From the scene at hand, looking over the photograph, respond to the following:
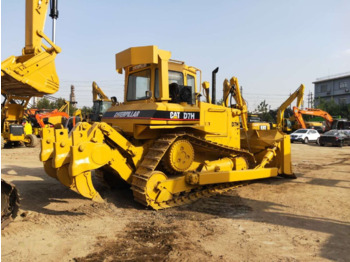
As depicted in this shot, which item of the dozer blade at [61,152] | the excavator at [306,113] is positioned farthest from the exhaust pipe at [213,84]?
the excavator at [306,113]

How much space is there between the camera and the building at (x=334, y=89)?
5478 centimetres

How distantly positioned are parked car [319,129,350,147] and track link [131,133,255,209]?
691 inches

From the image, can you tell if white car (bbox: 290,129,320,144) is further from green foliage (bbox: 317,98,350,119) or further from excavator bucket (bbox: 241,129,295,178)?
green foliage (bbox: 317,98,350,119)

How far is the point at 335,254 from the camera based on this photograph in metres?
3.76

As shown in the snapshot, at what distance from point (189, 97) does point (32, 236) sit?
13.1 feet

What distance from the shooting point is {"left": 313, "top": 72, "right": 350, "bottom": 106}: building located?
54781mm

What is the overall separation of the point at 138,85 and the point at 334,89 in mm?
62270

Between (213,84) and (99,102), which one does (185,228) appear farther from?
(99,102)

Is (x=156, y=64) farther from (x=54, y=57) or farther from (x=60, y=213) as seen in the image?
(x=54, y=57)

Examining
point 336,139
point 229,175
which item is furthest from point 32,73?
point 336,139

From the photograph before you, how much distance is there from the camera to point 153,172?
17.9 feet

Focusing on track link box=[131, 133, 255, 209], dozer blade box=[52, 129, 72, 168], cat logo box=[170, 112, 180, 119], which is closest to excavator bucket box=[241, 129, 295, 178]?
track link box=[131, 133, 255, 209]

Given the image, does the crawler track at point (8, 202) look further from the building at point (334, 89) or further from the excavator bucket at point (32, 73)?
the building at point (334, 89)

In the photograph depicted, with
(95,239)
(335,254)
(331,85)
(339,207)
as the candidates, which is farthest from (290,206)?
(331,85)
